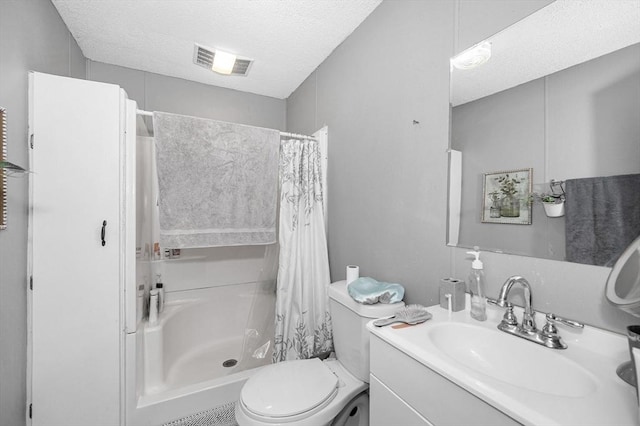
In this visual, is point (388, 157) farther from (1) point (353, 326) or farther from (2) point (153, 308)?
(2) point (153, 308)

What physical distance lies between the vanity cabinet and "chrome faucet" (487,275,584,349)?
14.0 inches

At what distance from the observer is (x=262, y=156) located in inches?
71.5

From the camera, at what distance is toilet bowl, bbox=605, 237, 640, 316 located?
2.19ft

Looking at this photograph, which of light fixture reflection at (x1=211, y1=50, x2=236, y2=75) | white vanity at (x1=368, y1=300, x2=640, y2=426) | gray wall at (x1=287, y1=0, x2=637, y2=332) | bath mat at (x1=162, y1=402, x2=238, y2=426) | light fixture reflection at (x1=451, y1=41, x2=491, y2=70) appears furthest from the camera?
light fixture reflection at (x1=211, y1=50, x2=236, y2=75)

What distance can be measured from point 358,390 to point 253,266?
1.65 meters

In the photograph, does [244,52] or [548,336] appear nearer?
[548,336]

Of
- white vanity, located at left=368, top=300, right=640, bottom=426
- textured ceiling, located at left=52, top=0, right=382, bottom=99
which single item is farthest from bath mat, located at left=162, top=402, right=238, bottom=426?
textured ceiling, located at left=52, top=0, right=382, bottom=99

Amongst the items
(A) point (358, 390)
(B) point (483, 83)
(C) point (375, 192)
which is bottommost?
(A) point (358, 390)

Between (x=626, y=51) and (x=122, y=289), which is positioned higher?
(x=626, y=51)

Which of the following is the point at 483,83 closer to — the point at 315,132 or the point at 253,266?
the point at 315,132

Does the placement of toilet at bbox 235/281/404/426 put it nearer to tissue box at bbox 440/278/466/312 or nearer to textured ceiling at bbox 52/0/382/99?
tissue box at bbox 440/278/466/312

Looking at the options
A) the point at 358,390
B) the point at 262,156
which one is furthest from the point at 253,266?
the point at 358,390

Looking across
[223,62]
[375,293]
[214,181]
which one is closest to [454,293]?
[375,293]

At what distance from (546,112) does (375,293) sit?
3.11 ft
